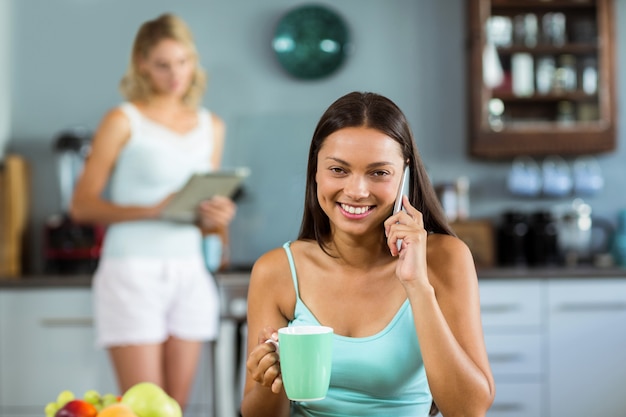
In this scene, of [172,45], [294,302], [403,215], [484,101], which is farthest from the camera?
[484,101]

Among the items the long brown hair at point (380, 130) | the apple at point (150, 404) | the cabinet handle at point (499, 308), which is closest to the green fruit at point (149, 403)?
the apple at point (150, 404)

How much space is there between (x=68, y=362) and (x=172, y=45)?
5.24 feet

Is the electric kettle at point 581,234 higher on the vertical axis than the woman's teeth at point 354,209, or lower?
lower

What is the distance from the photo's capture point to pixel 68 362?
3.45 m

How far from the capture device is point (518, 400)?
3479 mm

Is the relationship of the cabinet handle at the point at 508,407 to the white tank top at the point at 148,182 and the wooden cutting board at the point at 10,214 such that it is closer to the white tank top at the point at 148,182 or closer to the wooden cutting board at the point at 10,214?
the white tank top at the point at 148,182

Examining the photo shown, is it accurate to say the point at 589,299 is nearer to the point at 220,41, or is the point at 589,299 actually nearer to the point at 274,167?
the point at 274,167

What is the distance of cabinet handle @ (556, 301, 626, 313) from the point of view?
3512 mm

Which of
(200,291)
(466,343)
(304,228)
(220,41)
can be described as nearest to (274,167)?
(220,41)

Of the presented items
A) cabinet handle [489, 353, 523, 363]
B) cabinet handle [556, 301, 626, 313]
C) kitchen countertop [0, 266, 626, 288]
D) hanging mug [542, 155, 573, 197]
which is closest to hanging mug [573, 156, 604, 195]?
hanging mug [542, 155, 573, 197]

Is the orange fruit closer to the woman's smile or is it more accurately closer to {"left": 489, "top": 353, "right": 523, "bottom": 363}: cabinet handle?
the woman's smile

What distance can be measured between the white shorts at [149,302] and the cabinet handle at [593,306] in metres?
1.64

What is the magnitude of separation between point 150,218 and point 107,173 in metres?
0.19

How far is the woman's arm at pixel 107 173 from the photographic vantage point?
8.04 ft
